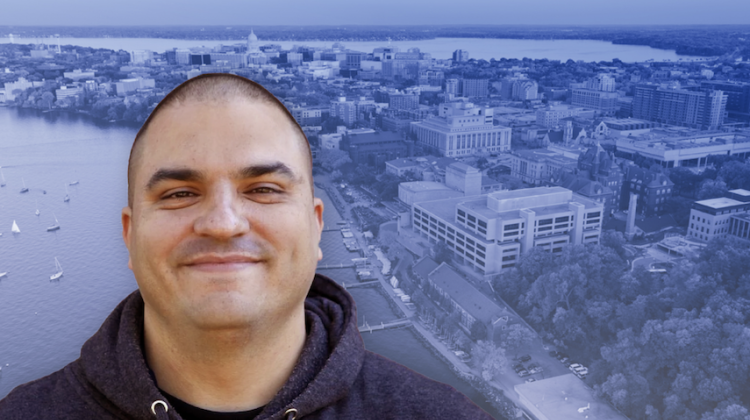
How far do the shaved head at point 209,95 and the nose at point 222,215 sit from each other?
7 cm

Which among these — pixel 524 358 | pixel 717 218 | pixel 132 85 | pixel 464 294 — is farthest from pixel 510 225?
pixel 132 85

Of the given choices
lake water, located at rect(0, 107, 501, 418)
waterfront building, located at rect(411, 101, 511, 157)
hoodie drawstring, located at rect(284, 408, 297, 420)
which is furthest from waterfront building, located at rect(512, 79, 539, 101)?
hoodie drawstring, located at rect(284, 408, 297, 420)

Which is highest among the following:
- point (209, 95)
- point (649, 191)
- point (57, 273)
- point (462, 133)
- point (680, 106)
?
point (209, 95)

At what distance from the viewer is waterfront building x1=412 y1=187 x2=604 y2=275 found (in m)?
4.29

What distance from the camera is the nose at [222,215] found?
404 millimetres

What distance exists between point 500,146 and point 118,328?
7173mm

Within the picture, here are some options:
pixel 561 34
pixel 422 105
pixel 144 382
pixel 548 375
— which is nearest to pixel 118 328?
pixel 144 382

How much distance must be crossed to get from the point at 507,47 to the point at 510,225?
36.4 feet

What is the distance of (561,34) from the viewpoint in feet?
42.7

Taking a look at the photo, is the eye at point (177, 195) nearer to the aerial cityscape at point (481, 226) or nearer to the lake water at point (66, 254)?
the aerial cityscape at point (481, 226)

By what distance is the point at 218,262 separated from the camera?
0.41 meters

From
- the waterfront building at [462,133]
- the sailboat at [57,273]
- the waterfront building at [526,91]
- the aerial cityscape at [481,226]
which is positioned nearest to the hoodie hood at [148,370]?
the aerial cityscape at [481,226]

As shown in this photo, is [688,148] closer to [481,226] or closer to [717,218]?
[717,218]

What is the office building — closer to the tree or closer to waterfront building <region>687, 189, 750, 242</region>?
waterfront building <region>687, 189, 750, 242</region>
